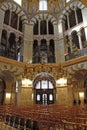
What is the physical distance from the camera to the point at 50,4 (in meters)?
18.8

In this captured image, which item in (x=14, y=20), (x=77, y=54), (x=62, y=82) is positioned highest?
(x=14, y=20)

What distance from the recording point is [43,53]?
55.9 ft

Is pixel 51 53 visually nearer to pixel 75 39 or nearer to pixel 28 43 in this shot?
pixel 28 43

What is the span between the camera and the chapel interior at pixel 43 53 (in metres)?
13.2

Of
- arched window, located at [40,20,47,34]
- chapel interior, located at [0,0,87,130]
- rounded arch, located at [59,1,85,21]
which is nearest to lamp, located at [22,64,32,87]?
chapel interior, located at [0,0,87,130]

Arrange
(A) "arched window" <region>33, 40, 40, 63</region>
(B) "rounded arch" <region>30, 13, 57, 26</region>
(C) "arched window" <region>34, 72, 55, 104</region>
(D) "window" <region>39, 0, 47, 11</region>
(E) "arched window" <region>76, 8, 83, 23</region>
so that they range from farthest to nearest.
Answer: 1. (D) "window" <region>39, 0, 47, 11</region>
2. (B) "rounded arch" <region>30, 13, 57, 26</region>
3. (A) "arched window" <region>33, 40, 40, 63</region>
4. (E) "arched window" <region>76, 8, 83, 23</region>
5. (C) "arched window" <region>34, 72, 55, 104</region>

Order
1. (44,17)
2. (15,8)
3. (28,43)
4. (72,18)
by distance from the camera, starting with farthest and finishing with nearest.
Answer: (44,17) < (15,8) < (72,18) < (28,43)

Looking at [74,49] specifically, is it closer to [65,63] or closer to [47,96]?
[65,63]

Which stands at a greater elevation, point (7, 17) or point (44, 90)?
point (7, 17)

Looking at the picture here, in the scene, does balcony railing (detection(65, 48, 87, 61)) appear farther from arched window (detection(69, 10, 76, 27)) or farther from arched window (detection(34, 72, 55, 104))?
arched window (detection(69, 10, 76, 27))

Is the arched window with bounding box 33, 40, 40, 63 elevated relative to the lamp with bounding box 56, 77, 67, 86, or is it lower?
elevated

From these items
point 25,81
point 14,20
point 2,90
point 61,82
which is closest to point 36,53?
point 25,81

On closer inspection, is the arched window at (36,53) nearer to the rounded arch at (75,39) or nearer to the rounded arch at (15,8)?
the rounded arch at (15,8)

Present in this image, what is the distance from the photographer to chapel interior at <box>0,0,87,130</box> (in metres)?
13.2
